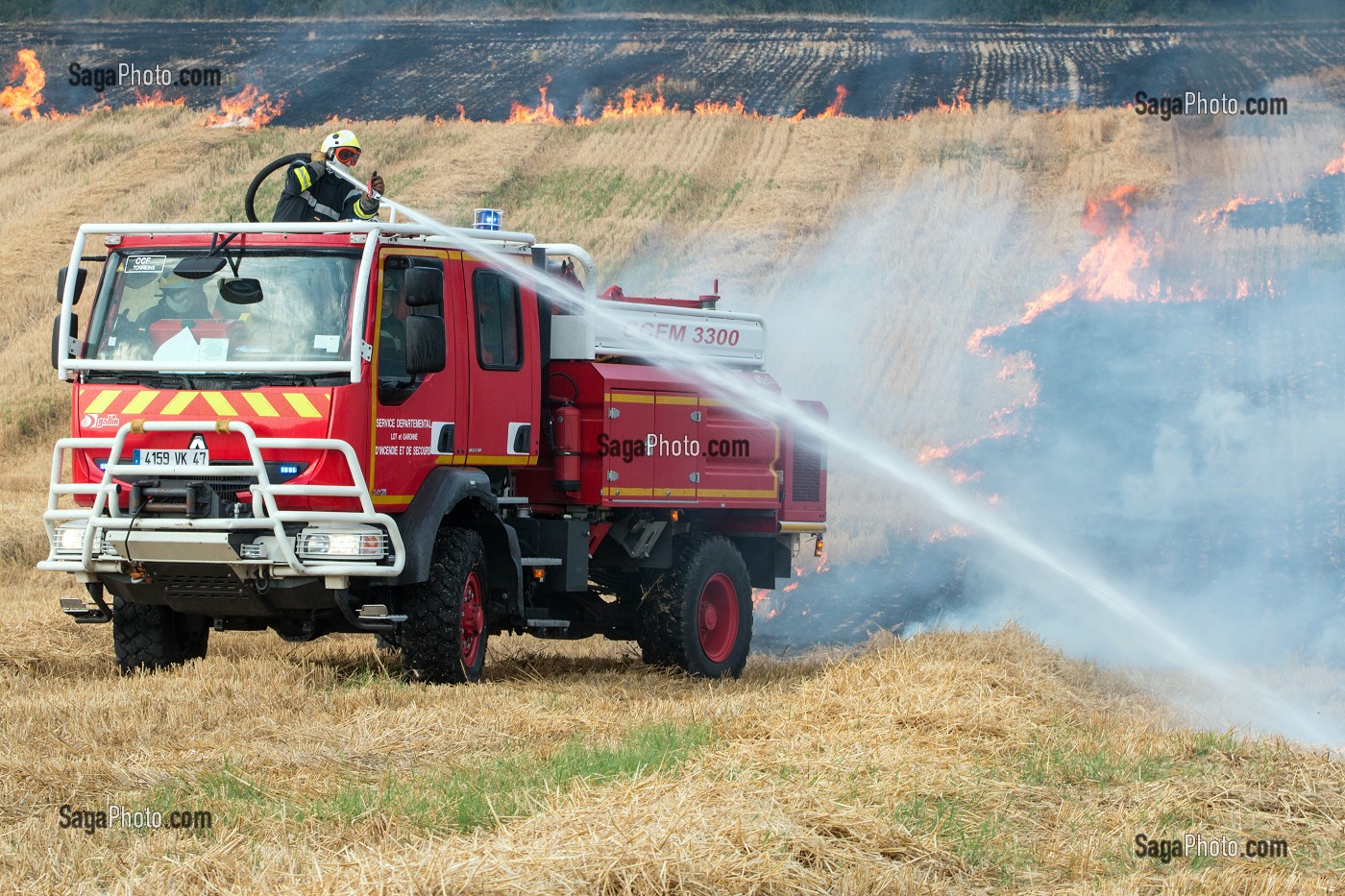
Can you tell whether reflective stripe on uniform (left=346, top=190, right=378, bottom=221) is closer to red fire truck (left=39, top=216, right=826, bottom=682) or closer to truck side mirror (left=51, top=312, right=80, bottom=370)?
red fire truck (left=39, top=216, right=826, bottom=682)

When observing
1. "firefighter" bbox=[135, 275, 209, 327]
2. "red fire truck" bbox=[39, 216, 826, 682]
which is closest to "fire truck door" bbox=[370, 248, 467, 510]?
"red fire truck" bbox=[39, 216, 826, 682]

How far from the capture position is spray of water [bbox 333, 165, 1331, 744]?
11.6 meters

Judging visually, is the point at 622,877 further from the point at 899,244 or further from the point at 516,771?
the point at 899,244

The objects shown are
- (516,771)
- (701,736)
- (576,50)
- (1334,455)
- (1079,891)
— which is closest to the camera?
(1079,891)

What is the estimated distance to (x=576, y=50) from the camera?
4522 cm

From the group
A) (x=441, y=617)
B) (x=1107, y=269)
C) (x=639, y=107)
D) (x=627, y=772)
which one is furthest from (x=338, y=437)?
(x=639, y=107)

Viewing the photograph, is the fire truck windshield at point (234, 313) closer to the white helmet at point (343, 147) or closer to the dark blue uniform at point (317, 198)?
the dark blue uniform at point (317, 198)

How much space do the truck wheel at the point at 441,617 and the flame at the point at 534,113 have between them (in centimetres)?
2987

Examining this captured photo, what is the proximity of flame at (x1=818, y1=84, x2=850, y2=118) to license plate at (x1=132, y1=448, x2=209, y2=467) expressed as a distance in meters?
30.5

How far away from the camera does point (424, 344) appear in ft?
32.4

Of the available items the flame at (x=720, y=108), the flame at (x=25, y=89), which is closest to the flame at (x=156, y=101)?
the flame at (x=25, y=89)

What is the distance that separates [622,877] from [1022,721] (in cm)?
444

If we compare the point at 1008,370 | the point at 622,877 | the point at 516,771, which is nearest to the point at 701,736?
the point at 516,771

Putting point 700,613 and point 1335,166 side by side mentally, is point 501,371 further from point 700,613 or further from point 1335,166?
point 1335,166
